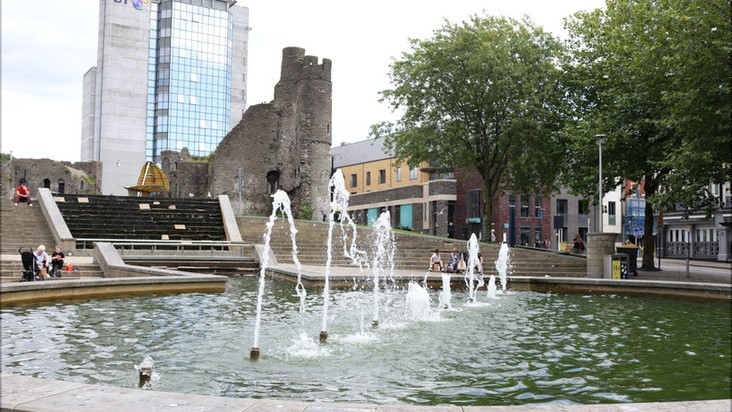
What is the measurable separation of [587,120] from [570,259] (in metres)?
6.45

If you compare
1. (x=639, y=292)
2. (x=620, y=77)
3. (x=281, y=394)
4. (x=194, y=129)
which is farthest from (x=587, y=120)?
(x=194, y=129)

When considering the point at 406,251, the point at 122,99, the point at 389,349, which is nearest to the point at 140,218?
the point at 406,251

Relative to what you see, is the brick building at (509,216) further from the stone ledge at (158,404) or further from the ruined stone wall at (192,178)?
the stone ledge at (158,404)

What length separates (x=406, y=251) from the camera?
95.1 ft

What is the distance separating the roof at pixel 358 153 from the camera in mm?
68363

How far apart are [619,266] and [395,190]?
39740 mm

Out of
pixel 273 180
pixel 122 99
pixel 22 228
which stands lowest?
pixel 22 228

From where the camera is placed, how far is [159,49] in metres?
112

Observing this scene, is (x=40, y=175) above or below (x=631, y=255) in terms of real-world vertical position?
above

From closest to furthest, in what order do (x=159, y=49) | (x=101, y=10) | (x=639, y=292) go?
(x=639, y=292), (x=101, y=10), (x=159, y=49)

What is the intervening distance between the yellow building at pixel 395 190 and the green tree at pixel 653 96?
22.0 meters

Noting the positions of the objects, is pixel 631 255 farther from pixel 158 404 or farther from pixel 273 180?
pixel 273 180

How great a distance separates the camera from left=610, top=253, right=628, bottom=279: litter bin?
75.4 ft

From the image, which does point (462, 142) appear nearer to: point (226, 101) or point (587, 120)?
point (587, 120)
